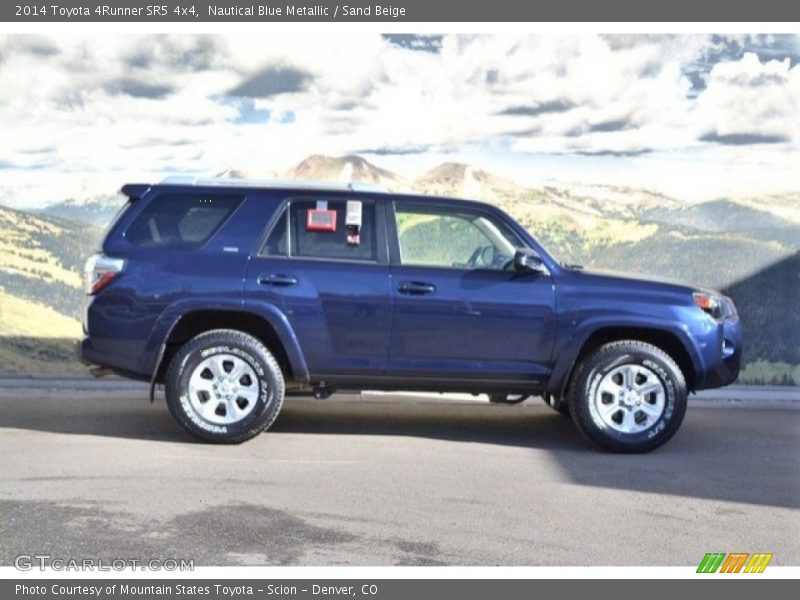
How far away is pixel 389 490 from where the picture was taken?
25.6 feet

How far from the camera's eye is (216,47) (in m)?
12.0

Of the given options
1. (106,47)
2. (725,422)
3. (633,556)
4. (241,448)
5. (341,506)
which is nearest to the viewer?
(633,556)

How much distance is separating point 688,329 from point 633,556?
9.75 ft

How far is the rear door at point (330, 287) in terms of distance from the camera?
9039 millimetres

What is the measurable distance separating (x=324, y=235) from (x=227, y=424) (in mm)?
1496

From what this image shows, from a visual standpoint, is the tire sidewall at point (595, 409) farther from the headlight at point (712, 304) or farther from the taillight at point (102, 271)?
the taillight at point (102, 271)

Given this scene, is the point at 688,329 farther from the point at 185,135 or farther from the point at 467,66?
the point at 185,135

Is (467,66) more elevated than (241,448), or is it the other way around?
(467,66)

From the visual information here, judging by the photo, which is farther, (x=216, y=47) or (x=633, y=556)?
(x=216, y=47)

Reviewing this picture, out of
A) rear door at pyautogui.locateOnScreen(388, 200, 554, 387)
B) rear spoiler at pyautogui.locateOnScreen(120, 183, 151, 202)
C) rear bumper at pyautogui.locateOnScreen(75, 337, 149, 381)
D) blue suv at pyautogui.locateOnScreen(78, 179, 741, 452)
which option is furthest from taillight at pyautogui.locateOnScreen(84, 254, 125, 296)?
rear door at pyautogui.locateOnScreen(388, 200, 554, 387)

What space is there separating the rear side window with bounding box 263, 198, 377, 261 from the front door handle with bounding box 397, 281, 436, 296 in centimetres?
30

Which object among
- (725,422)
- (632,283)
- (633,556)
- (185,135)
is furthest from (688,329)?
(185,135)

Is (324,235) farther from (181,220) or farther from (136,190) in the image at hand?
(136,190)

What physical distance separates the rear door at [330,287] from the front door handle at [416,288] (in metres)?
0.10
